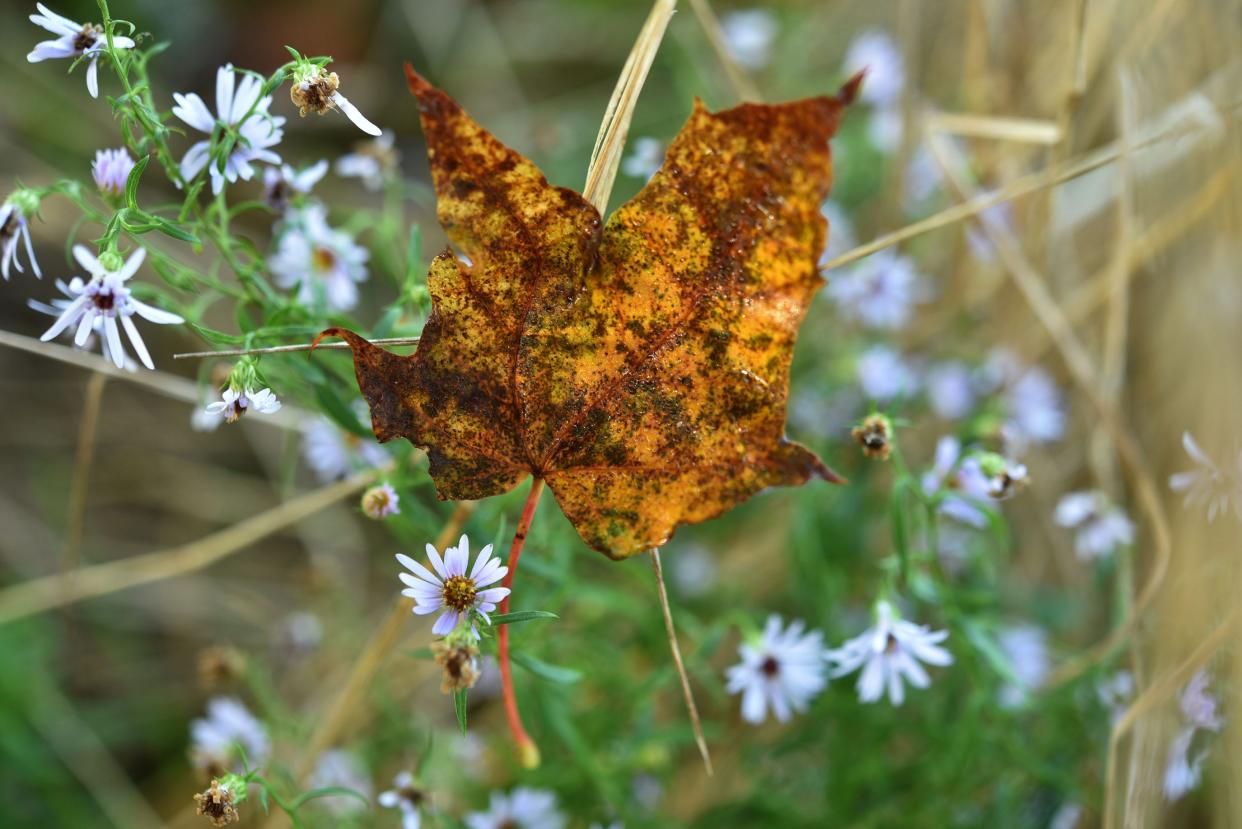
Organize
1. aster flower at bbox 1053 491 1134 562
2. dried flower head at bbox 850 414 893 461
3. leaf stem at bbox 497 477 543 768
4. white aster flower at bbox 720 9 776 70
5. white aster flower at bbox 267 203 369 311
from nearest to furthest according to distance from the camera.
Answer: leaf stem at bbox 497 477 543 768 < dried flower head at bbox 850 414 893 461 < white aster flower at bbox 267 203 369 311 < aster flower at bbox 1053 491 1134 562 < white aster flower at bbox 720 9 776 70

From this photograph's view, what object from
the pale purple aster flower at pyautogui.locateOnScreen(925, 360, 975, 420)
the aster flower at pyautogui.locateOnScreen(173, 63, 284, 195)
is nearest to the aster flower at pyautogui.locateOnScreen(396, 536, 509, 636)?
the aster flower at pyautogui.locateOnScreen(173, 63, 284, 195)

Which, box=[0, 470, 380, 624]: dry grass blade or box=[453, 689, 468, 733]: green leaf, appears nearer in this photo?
box=[453, 689, 468, 733]: green leaf

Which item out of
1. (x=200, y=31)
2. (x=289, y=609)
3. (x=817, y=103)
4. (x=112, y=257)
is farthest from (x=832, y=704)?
(x=200, y=31)

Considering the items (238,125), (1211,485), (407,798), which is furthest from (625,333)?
(1211,485)

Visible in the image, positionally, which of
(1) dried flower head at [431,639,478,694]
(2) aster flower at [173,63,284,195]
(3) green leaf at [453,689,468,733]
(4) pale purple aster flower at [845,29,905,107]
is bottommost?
(3) green leaf at [453,689,468,733]

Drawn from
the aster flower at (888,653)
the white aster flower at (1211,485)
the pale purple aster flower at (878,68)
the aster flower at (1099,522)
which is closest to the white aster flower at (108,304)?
the aster flower at (888,653)

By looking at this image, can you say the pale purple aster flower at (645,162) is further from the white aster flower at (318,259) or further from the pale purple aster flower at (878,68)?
the pale purple aster flower at (878,68)

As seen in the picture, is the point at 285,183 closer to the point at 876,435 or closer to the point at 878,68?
the point at 876,435

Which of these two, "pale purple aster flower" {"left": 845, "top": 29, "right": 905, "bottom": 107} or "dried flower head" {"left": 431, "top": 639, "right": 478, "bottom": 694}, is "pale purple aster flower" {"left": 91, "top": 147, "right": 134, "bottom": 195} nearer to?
"dried flower head" {"left": 431, "top": 639, "right": 478, "bottom": 694}
